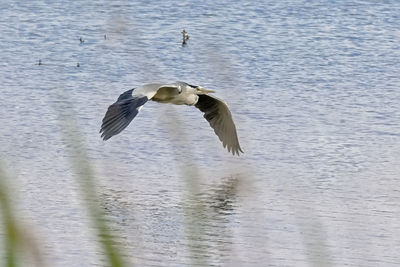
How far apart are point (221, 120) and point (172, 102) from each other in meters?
1.11

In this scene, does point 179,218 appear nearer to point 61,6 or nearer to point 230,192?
point 230,192

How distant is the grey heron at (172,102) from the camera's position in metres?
6.09

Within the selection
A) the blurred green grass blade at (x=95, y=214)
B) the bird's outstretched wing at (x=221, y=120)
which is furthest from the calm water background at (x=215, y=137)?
the blurred green grass blade at (x=95, y=214)

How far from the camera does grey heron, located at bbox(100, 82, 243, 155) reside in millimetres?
6086

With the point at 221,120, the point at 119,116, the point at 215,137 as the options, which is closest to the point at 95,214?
the point at 119,116

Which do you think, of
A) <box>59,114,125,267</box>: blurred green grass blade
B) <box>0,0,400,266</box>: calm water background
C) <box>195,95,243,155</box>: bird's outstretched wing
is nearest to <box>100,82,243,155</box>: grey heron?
<box>195,95,243,155</box>: bird's outstretched wing

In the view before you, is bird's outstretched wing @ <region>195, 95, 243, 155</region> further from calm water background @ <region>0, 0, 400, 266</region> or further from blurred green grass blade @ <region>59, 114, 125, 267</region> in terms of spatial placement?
blurred green grass blade @ <region>59, 114, 125, 267</region>

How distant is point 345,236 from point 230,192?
1192mm

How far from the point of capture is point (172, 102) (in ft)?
22.9

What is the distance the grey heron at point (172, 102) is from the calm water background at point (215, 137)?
147 millimetres

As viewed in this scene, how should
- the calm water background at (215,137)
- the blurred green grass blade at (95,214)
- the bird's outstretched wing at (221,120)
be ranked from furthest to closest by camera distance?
the bird's outstretched wing at (221,120) < the calm water background at (215,137) < the blurred green grass blade at (95,214)

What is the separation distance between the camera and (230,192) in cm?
714

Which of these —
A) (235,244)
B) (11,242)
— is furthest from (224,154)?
(11,242)

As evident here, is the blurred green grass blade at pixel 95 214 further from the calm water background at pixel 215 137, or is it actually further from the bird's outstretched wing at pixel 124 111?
the bird's outstretched wing at pixel 124 111
